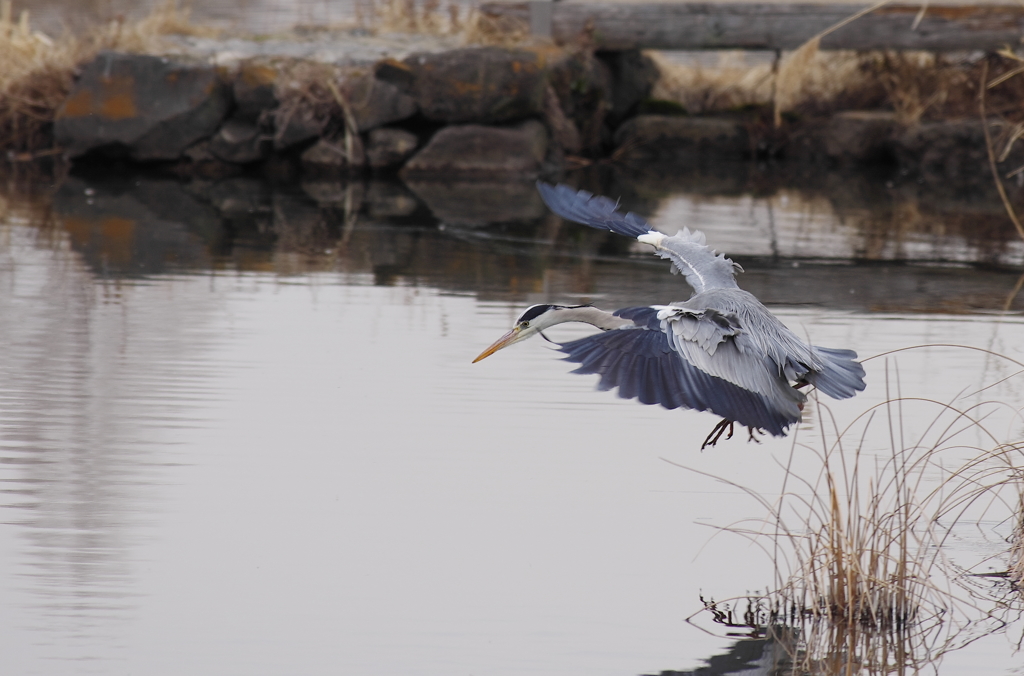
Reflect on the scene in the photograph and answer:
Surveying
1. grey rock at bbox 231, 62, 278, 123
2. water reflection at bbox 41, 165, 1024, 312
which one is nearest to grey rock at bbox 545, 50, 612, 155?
water reflection at bbox 41, 165, 1024, 312

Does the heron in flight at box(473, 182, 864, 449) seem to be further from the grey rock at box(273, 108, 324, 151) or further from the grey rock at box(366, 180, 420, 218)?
the grey rock at box(273, 108, 324, 151)

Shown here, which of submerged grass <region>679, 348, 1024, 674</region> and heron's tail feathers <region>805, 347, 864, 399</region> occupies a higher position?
heron's tail feathers <region>805, 347, 864, 399</region>

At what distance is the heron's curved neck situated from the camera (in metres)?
4.96

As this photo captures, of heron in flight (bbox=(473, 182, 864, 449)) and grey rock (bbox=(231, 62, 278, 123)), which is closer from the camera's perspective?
heron in flight (bbox=(473, 182, 864, 449))

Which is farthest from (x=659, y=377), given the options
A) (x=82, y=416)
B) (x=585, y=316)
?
(x=82, y=416)

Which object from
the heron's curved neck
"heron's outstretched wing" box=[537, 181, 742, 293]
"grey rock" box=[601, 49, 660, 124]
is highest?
"grey rock" box=[601, 49, 660, 124]

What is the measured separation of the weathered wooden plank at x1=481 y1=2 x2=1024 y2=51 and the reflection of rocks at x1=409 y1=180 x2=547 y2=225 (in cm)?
234

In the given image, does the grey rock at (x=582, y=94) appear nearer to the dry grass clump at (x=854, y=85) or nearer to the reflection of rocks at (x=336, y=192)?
the dry grass clump at (x=854, y=85)

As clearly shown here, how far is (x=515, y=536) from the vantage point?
4359 mm

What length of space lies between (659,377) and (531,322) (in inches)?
38.5

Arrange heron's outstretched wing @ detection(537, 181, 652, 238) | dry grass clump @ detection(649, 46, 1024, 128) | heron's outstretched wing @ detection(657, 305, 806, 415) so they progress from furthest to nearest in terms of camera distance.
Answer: dry grass clump @ detection(649, 46, 1024, 128) → heron's outstretched wing @ detection(537, 181, 652, 238) → heron's outstretched wing @ detection(657, 305, 806, 415)

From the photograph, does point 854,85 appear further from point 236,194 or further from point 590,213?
point 590,213

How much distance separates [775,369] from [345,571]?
4.88ft

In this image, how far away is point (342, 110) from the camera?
1369 cm
